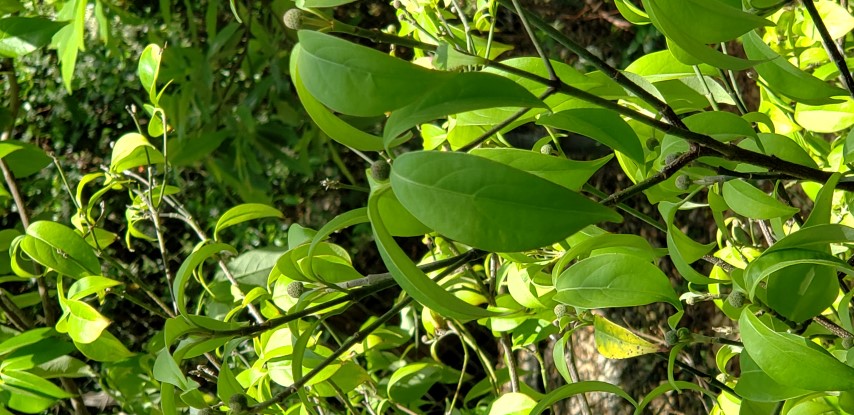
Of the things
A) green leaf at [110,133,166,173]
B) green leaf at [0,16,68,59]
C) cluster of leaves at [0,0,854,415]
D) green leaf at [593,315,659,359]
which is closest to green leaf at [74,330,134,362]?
cluster of leaves at [0,0,854,415]

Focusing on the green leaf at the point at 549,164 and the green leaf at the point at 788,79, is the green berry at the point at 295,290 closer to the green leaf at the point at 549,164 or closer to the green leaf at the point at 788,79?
the green leaf at the point at 549,164

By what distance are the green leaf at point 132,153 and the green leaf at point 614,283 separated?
1.42 feet

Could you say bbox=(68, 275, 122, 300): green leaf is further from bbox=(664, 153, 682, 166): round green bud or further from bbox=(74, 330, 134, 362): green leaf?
bbox=(664, 153, 682, 166): round green bud

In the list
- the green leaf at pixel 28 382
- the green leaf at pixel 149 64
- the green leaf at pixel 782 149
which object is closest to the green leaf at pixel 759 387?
the green leaf at pixel 782 149

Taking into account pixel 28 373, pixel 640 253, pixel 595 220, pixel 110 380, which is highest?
pixel 595 220

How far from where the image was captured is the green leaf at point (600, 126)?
1.06 ft

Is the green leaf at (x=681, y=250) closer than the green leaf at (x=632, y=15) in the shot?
Yes

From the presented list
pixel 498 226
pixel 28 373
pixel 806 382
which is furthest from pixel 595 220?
pixel 28 373

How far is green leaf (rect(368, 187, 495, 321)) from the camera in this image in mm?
272

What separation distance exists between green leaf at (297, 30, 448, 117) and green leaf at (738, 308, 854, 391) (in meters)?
0.16

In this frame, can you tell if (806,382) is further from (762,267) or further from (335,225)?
(335,225)

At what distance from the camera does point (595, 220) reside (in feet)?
0.77

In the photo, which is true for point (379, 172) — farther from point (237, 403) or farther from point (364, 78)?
point (237, 403)

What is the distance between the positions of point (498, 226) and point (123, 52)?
171 cm
